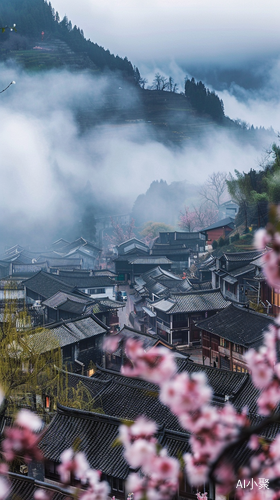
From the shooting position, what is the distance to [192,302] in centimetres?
2517

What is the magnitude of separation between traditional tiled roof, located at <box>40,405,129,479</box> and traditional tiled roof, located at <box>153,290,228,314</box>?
13.1 meters

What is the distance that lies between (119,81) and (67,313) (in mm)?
104316

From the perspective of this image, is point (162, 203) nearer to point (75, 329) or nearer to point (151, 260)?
point (151, 260)

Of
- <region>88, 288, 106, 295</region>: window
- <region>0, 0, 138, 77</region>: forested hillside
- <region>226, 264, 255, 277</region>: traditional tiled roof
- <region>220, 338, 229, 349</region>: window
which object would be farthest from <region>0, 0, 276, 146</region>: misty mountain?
<region>220, 338, 229, 349</region>: window

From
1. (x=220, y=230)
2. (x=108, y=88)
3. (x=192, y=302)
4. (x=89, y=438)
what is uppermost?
(x=108, y=88)

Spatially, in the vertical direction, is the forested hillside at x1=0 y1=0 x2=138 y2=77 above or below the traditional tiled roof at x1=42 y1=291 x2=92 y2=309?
above

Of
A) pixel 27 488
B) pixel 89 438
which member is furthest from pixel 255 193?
pixel 27 488

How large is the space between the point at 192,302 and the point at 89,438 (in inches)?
580

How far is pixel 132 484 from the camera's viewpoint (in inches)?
101

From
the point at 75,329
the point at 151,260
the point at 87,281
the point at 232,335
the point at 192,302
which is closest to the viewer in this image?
the point at 232,335

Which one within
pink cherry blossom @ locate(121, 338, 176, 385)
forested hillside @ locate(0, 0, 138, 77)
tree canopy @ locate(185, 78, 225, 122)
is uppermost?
forested hillside @ locate(0, 0, 138, 77)

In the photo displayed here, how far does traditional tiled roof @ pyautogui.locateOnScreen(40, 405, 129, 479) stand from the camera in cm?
1048

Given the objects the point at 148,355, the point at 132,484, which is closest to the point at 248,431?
the point at 148,355

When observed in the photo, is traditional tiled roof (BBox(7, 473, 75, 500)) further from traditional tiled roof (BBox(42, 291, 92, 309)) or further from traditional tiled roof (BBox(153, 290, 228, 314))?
traditional tiled roof (BBox(42, 291, 92, 309))
